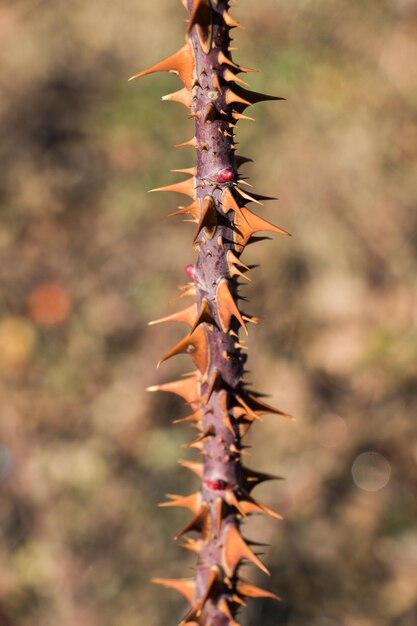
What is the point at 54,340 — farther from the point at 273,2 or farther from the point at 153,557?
the point at 273,2

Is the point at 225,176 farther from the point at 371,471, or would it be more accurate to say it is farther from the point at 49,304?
the point at 49,304

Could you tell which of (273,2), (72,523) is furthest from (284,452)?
(273,2)

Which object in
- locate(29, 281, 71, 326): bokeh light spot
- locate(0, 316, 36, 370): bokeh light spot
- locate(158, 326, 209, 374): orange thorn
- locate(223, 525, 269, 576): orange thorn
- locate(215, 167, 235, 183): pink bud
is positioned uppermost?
locate(29, 281, 71, 326): bokeh light spot

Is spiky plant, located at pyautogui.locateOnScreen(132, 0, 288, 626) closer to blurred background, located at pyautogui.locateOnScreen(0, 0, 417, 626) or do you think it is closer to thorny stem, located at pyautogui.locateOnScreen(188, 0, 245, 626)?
thorny stem, located at pyautogui.locateOnScreen(188, 0, 245, 626)

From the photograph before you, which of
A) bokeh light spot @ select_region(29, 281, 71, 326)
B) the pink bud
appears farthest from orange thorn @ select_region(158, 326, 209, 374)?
bokeh light spot @ select_region(29, 281, 71, 326)

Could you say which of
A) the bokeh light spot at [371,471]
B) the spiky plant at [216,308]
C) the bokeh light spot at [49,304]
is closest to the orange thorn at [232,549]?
the spiky plant at [216,308]

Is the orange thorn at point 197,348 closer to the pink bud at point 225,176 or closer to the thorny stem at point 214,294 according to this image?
the thorny stem at point 214,294
